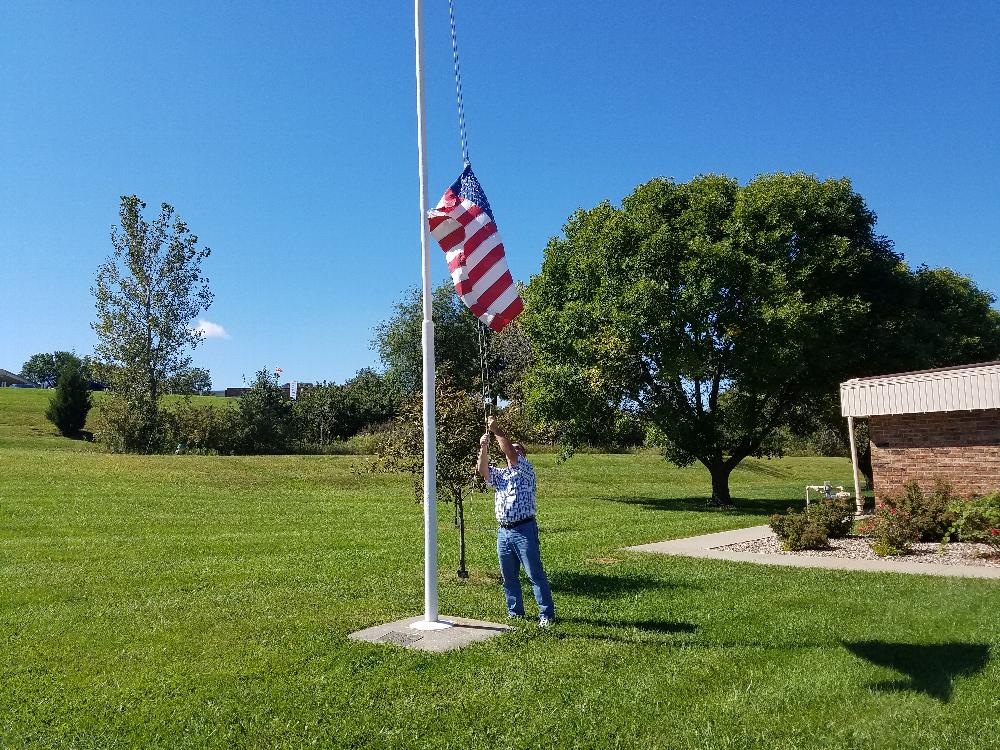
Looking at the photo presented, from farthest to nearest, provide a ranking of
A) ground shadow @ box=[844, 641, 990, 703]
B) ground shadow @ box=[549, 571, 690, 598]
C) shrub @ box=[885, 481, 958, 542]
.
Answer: shrub @ box=[885, 481, 958, 542] < ground shadow @ box=[549, 571, 690, 598] < ground shadow @ box=[844, 641, 990, 703]

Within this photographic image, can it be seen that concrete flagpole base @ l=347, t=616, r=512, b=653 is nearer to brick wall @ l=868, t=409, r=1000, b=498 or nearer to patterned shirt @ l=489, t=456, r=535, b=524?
patterned shirt @ l=489, t=456, r=535, b=524

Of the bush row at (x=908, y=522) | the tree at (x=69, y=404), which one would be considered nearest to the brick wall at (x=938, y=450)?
the bush row at (x=908, y=522)

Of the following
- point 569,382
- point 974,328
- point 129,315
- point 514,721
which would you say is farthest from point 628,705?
point 129,315

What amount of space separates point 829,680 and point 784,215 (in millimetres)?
19218

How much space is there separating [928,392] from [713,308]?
25.2 ft

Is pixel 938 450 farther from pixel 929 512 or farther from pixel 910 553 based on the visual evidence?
pixel 910 553

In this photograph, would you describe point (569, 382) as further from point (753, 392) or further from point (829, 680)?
point (829, 680)

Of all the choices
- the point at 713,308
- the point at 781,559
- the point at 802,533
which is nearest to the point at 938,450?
the point at 802,533

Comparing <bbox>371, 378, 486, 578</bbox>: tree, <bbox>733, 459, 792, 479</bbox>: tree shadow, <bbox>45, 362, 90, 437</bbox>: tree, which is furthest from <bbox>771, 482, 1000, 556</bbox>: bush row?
<bbox>45, 362, 90, 437</bbox>: tree

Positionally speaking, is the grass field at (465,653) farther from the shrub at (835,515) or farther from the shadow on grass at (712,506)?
the shadow on grass at (712,506)

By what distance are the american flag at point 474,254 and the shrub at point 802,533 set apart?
8521 millimetres

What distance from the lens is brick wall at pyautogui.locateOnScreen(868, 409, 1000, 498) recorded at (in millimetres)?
15250

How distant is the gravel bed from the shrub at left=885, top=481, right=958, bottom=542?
21 cm

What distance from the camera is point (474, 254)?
26.5 ft
